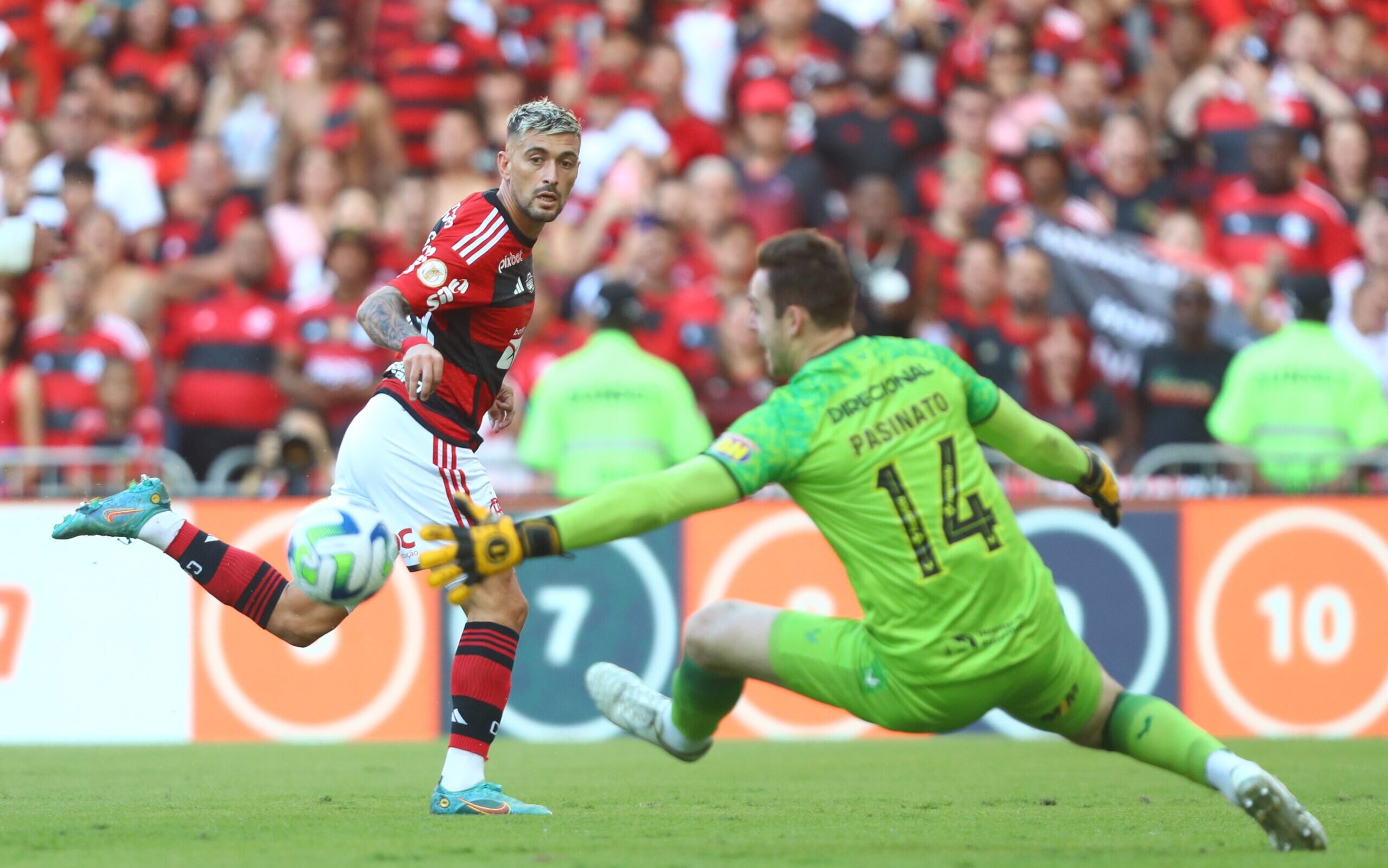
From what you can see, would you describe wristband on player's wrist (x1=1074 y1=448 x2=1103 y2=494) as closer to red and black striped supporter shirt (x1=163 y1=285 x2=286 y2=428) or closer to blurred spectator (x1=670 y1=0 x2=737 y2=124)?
red and black striped supporter shirt (x1=163 y1=285 x2=286 y2=428)

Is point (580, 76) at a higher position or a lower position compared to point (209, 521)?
higher

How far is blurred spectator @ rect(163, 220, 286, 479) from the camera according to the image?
11828 millimetres

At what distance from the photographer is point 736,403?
11836mm

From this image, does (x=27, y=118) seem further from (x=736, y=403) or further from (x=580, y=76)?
(x=736, y=403)

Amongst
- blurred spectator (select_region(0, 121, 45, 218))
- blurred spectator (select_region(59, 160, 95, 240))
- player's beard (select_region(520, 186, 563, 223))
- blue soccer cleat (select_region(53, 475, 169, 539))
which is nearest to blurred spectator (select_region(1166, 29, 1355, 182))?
blurred spectator (select_region(59, 160, 95, 240))

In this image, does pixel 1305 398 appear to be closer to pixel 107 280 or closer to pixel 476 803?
pixel 476 803

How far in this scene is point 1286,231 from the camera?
13492 mm

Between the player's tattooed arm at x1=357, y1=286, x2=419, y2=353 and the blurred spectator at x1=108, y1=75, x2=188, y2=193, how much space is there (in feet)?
28.6

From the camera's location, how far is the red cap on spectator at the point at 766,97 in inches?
539

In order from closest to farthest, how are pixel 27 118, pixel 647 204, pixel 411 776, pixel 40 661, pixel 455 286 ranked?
1. pixel 455 286
2. pixel 411 776
3. pixel 40 661
4. pixel 647 204
5. pixel 27 118

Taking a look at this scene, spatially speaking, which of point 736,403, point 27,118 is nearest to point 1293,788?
point 736,403

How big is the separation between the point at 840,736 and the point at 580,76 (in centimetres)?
635

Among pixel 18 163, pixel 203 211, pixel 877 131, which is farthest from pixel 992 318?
pixel 18 163

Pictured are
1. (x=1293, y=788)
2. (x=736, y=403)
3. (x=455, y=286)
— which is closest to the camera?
(x=455, y=286)
